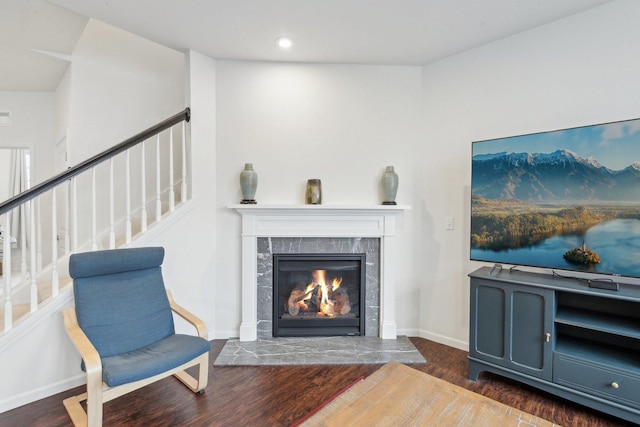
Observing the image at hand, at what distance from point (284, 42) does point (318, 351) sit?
2.69 meters

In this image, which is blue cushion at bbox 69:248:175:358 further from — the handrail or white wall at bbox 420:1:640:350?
white wall at bbox 420:1:640:350

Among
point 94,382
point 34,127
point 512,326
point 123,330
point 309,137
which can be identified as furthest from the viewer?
point 34,127

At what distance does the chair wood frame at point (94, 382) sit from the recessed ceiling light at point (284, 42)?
90.7 inches

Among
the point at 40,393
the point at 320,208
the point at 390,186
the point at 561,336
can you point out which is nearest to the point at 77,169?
the point at 40,393

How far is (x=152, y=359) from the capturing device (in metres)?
1.85

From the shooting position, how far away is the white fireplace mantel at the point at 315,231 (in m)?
2.96

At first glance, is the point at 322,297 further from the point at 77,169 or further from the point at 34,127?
the point at 34,127

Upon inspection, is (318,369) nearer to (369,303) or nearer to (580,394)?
(369,303)

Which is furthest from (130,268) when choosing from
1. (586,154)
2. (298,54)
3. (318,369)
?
(586,154)

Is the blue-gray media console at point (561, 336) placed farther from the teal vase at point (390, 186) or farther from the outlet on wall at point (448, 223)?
the teal vase at point (390, 186)

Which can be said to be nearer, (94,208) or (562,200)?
(562,200)

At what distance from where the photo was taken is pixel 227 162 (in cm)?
308

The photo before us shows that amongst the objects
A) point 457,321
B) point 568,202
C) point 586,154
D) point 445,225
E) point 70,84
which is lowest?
point 457,321

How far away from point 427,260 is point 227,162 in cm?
220
